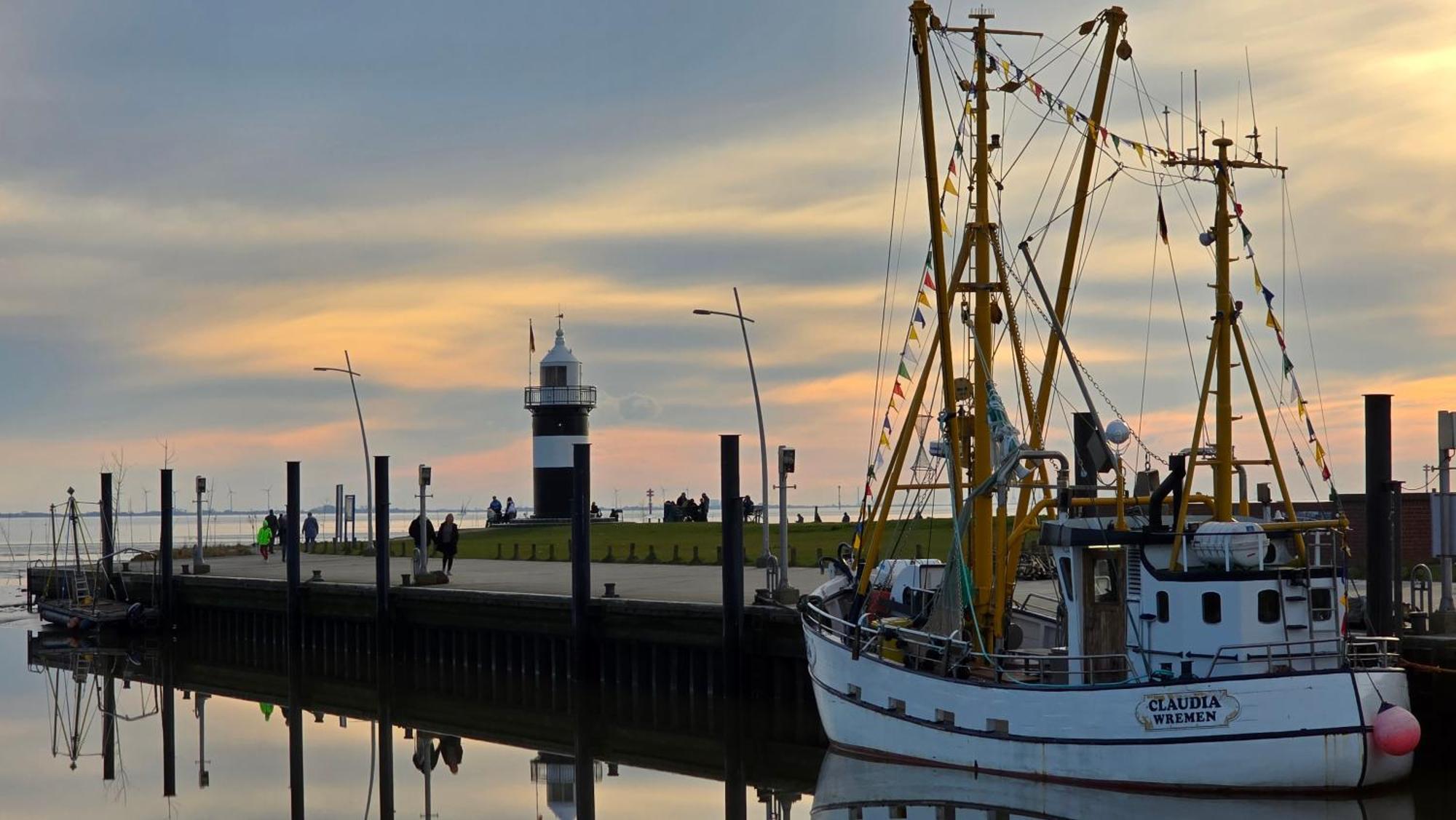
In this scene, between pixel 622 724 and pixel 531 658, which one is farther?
pixel 531 658

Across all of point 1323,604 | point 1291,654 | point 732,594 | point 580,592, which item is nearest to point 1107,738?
point 1291,654

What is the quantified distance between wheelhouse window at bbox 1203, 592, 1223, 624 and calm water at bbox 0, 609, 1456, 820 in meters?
2.54

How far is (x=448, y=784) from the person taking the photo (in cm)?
2958

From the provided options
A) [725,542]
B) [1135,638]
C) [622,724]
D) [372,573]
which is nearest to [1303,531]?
[1135,638]

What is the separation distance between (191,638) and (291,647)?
825 centimetres

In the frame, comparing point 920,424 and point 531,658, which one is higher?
point 920,424

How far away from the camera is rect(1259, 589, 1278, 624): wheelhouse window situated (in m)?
24.0

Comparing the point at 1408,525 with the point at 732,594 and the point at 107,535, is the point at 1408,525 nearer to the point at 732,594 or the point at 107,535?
the point at 732,594

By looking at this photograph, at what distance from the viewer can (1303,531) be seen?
84.1 feet

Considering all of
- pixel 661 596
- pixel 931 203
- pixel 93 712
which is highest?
pixel 931 203

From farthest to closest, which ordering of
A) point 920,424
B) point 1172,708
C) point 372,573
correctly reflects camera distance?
point 372,573 → point 920,424 → point 1172,708

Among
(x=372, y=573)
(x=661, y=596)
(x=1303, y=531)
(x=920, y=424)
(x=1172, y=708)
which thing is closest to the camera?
(x=1172, y=708)

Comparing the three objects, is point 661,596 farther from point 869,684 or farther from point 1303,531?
point 1303,531

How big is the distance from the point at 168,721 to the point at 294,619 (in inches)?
322
